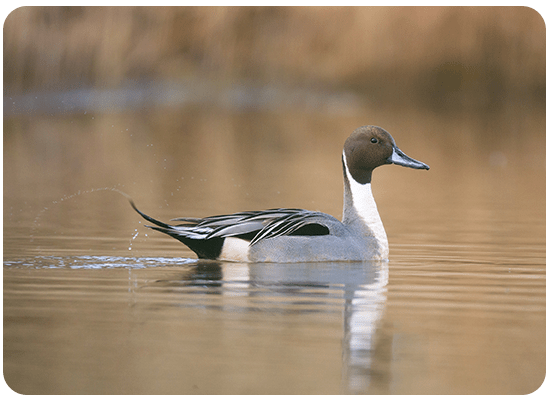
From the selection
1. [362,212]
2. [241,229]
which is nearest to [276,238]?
[241,229]

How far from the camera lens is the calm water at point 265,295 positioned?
15.1 ft

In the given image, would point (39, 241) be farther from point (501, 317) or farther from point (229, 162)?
point (229, 162)

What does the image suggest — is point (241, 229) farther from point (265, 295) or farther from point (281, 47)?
point (281, 47)

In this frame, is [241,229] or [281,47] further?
[281,47]

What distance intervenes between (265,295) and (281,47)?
76.6ft

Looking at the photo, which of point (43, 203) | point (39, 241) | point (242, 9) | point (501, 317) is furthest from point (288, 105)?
point (501, 317)

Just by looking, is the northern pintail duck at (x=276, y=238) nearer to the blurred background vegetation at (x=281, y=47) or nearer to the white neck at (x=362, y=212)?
the white neck at (x=362, y=212)

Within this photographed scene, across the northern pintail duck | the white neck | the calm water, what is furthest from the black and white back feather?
the white neck

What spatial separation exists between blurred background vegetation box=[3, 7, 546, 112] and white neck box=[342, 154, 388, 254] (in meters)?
13.4

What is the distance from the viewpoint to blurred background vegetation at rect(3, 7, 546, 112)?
73.4 feet

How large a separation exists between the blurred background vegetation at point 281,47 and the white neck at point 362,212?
13420 mm

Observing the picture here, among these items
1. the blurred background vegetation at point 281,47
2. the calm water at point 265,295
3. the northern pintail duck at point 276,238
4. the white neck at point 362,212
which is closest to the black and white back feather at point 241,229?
the northern pintail duck at point 276,238

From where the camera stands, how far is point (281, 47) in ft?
94.9

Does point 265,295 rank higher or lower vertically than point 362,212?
lower
